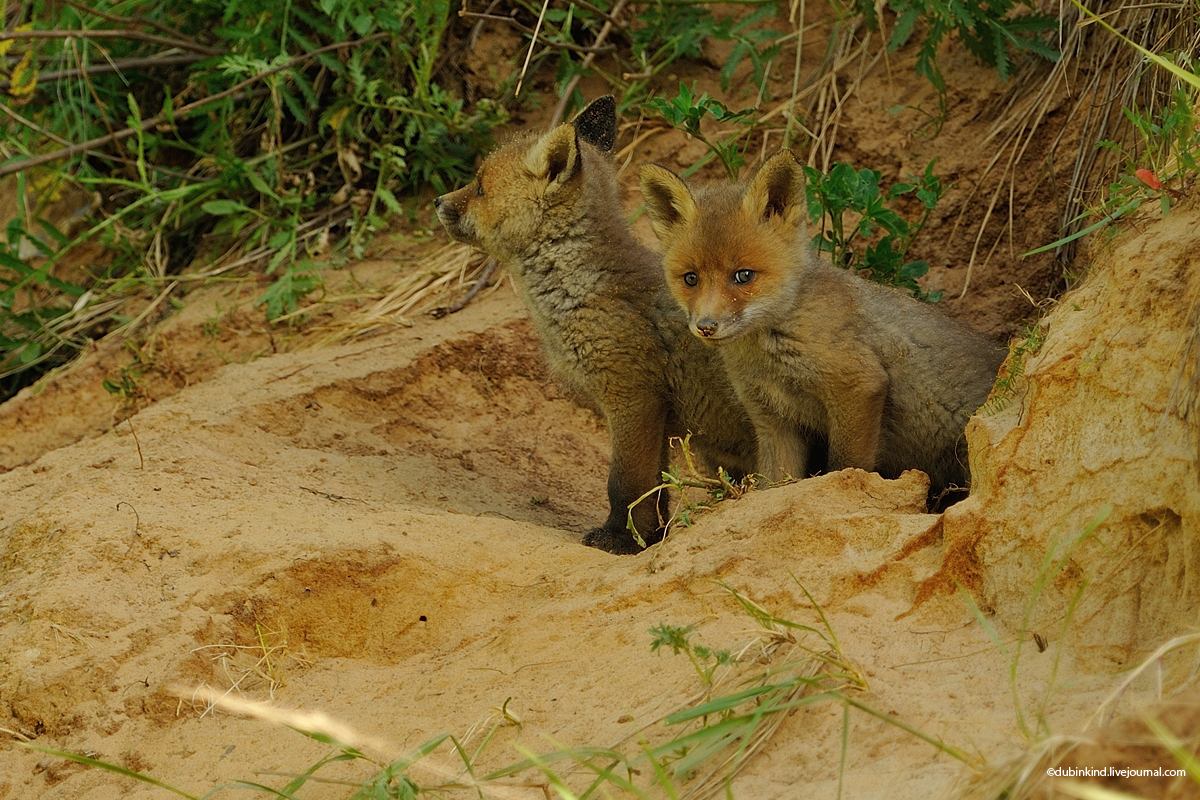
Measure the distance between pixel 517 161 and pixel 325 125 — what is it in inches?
106

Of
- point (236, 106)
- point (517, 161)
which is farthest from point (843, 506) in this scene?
point (236, 106)

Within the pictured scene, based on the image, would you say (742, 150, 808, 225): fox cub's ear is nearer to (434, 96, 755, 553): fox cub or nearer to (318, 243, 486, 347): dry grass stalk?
(434, 96, 755, 553): fox cub

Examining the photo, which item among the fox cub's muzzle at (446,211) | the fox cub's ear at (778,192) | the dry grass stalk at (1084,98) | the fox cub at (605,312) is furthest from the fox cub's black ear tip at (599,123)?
the dry grass stalk at (1084,98)

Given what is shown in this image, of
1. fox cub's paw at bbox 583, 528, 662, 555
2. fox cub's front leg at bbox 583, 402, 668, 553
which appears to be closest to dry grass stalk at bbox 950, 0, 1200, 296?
fox cub's front leg at bbox 583, 402, 668, 553

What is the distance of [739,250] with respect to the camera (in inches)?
164

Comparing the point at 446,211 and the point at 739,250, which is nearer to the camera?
the point at 739,250

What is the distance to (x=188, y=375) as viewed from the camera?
6.68 m

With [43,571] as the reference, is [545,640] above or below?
above

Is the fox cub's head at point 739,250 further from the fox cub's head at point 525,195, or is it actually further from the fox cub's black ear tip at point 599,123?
the fox cub's black ear tip at point 599,123

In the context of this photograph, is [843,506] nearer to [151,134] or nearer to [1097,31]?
[1097,31]

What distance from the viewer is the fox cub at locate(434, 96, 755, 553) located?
4824 mm

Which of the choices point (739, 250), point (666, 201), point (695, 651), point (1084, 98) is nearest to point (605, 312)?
point (666, 201)

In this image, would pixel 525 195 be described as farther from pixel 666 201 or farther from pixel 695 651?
pixel 695 651

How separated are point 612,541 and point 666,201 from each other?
1.43 metres
